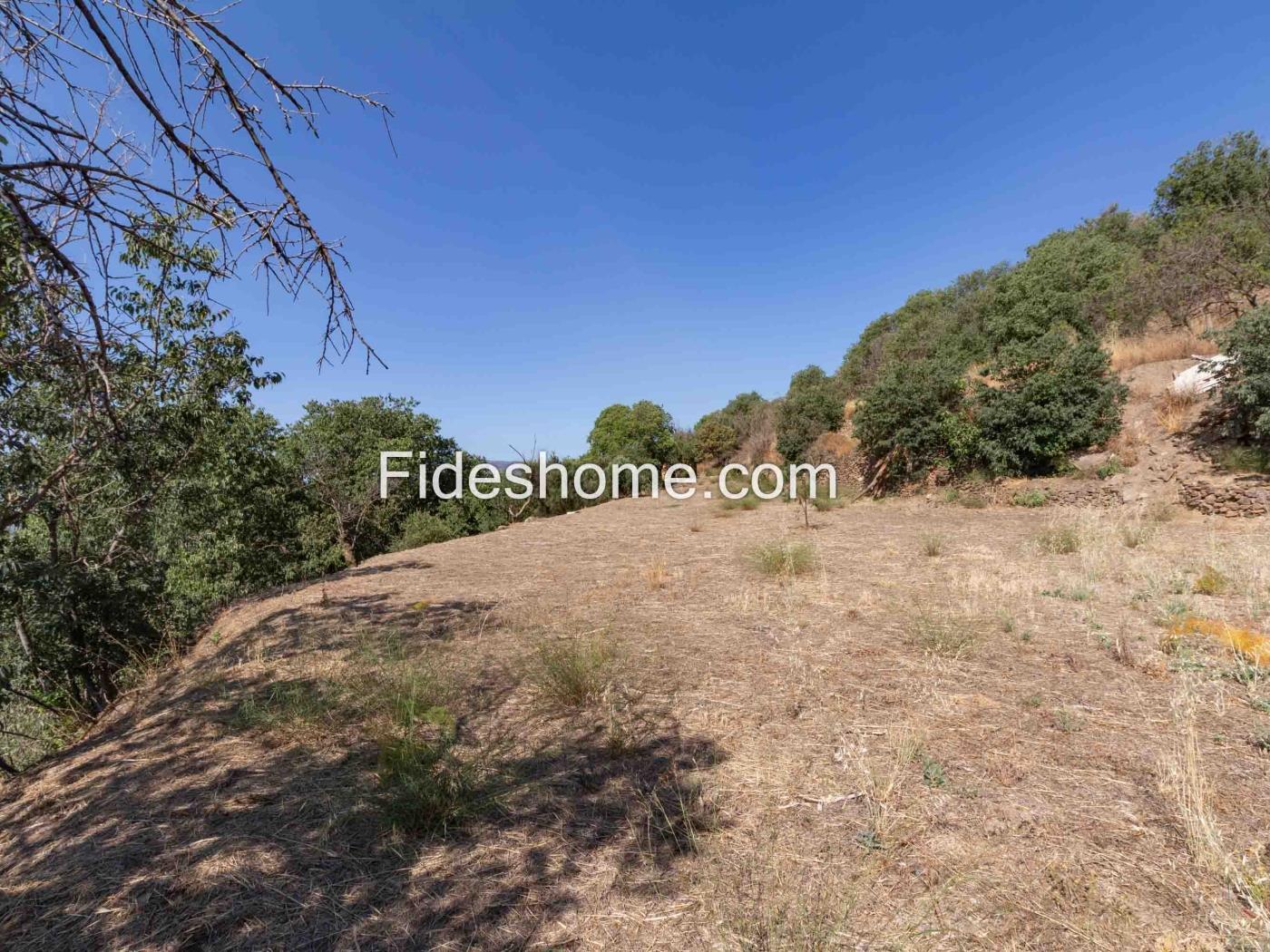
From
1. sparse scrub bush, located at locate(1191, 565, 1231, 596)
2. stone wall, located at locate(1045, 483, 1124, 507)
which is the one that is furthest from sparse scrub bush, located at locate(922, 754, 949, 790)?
stone wall, located at locate(1045, 483, 1124, 507)

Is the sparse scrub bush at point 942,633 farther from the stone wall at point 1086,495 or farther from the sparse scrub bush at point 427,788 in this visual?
the stone wall at point 1086,495

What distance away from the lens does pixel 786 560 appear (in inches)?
221

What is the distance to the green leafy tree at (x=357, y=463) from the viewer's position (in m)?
12.5

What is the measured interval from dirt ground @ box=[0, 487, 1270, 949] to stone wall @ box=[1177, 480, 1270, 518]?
3029mm

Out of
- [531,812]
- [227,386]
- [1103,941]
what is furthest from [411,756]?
[227,386]

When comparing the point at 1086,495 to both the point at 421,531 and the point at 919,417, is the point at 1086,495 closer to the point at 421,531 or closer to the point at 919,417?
the point at 919,417

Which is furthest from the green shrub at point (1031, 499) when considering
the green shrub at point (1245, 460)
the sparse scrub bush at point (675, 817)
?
the sparse scrub bush at point (675, 817)

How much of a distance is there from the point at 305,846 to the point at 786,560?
15.5 ft

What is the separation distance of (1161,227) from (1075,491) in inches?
566

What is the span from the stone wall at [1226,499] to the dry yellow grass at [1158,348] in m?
4.61

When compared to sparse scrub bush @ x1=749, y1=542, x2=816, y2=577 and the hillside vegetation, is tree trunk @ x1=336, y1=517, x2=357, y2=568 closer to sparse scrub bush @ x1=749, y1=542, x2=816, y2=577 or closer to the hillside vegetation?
sparse scrub bush @ x1=749, y1=542, x2=816, y2=577

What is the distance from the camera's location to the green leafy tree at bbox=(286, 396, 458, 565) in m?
12.5

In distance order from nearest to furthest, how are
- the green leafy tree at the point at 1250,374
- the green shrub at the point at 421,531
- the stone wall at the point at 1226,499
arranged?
the stone wall at the point at 1226,499 → the green leafy tree at the point at 1250,374 → the green shrub at the point at 421,531

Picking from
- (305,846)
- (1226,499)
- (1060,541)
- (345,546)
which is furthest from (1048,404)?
(345,546)
